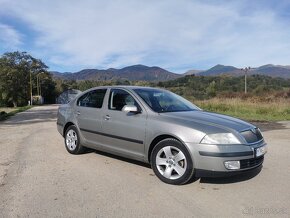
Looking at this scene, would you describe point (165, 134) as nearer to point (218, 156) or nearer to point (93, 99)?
point (218, 156)

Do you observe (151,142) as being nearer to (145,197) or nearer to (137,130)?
(137,130)

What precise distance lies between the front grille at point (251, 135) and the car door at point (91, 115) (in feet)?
9.13

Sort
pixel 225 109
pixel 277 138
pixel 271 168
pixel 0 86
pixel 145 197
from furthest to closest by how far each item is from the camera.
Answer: pixel 0 86 < pixel 225 109 < pixel 277 138 < pixel 271 168 < pixel 145 197

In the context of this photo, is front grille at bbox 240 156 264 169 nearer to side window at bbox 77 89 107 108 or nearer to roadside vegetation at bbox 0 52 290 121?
side window at bbox 77 89 107 108

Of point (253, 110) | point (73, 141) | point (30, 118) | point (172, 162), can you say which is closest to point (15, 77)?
point (30, 118)

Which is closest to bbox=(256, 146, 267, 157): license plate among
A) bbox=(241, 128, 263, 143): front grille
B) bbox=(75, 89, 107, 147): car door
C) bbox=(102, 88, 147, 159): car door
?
bbox=(241, 128, 263, 143): front grille

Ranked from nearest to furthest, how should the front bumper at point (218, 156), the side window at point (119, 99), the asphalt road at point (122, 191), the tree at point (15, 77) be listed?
the asphalt road at point (122, 191)
the front bumper at point (218, 156)
the side window at point (119, 99)
the tree at point (15, 77)

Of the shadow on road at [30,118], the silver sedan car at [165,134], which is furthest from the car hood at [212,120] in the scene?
the shadow on road at [30,118]

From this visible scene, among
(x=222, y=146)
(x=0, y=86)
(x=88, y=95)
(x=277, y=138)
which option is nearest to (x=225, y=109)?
(x=277, y=138)

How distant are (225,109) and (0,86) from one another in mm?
60303

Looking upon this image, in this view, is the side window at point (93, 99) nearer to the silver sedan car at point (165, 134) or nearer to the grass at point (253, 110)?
the silver sedan car at point (165, 134)

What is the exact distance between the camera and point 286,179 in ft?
18.8

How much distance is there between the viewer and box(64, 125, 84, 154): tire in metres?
7.53

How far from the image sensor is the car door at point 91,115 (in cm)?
693
